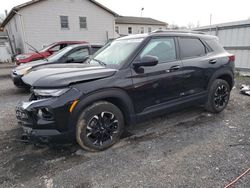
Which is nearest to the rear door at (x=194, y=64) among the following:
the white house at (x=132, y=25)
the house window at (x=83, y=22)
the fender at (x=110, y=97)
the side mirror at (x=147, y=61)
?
the side mirror at (x=147, y=61)

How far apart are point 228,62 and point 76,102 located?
350 cm

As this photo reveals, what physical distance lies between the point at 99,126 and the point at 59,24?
16.2m

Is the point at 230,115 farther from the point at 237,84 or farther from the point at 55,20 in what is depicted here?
the point at 55,20

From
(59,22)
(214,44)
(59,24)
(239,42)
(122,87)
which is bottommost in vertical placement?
(122,87)

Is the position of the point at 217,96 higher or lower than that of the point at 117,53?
lower

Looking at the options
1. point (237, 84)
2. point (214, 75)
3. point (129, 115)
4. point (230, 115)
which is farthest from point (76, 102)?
point (237, 84)

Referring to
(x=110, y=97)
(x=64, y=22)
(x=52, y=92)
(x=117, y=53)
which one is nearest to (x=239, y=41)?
(x=117, y=53)

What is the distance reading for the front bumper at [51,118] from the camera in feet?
8.07

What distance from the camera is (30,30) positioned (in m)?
15.7

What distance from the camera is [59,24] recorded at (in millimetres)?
16734

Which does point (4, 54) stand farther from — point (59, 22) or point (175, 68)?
point (175, 68)

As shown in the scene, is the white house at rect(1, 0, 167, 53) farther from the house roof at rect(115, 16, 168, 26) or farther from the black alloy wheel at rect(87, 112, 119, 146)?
the black alloy wheel at rect(87, 112, 119, 146)

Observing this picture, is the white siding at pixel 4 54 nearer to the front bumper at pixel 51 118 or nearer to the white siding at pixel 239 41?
the white siding at pixel 239 41

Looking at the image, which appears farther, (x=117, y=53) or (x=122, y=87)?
(x=117, y=53)
